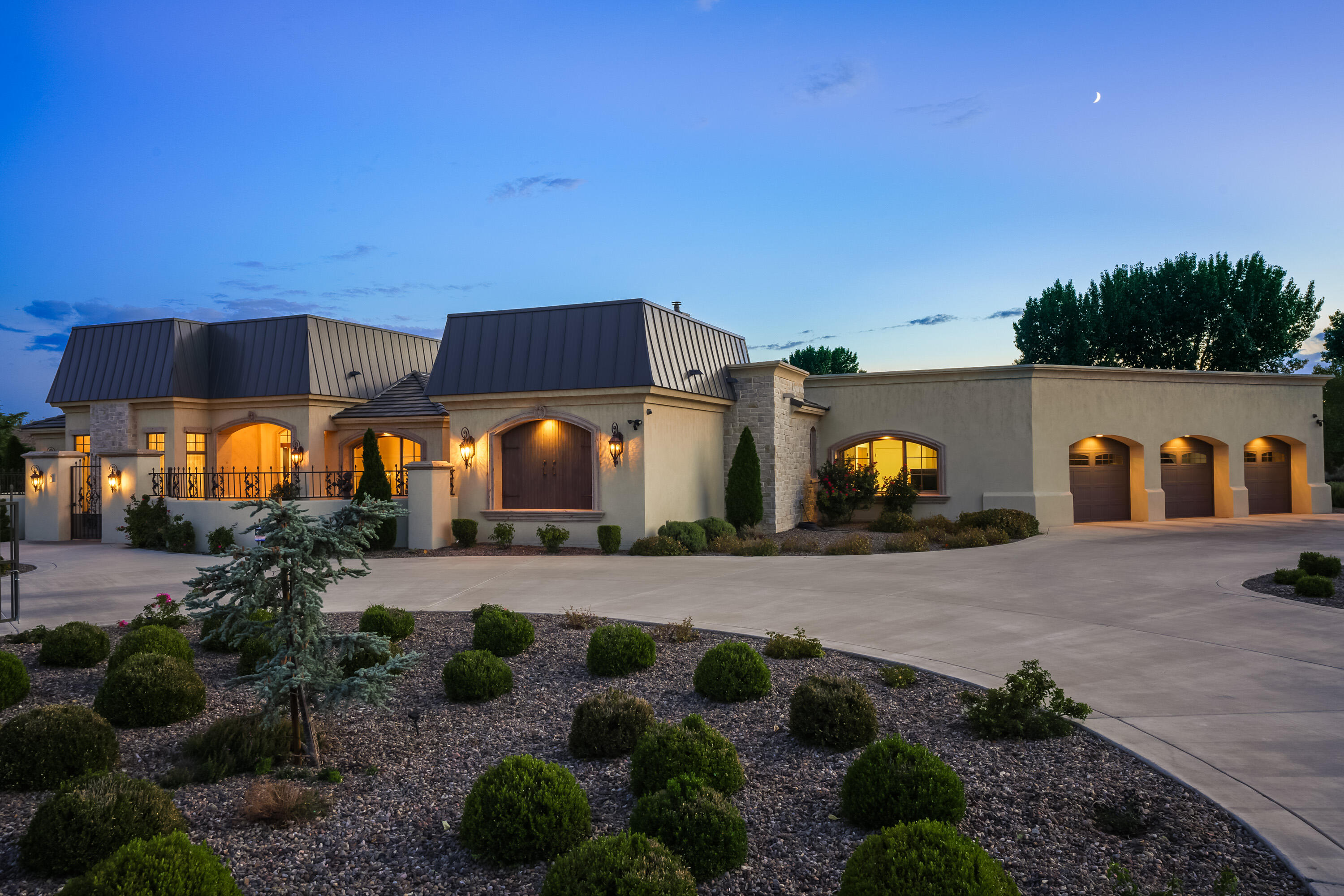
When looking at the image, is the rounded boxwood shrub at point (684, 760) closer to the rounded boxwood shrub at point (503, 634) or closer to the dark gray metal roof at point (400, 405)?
the rounded boxwood shrub at point (503, 634)

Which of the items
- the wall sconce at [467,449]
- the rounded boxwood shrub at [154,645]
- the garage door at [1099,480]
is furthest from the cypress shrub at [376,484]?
the garage door at [1099,480]

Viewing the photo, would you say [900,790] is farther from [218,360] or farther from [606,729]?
[218,360]

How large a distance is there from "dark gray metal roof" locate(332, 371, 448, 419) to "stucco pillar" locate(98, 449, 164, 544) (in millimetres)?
4760

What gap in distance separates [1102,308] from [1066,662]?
33261 millimetres

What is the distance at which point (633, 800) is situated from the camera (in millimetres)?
4738

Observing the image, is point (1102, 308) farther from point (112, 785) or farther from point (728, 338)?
point (112, 785)

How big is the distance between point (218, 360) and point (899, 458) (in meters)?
19.9

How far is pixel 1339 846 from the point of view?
3.97 m

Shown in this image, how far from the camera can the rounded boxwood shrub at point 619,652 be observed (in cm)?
729

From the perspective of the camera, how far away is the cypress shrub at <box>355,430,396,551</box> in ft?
57.8

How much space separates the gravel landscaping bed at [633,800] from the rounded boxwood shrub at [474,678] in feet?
0.32

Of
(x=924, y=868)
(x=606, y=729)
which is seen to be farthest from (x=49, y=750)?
(x=924, y=868)

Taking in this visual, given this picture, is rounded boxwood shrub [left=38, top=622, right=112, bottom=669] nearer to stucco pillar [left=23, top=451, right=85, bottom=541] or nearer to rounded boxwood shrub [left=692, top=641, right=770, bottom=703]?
rounded boxwood shrub [left=692, top=641, right=770, bottom=703]

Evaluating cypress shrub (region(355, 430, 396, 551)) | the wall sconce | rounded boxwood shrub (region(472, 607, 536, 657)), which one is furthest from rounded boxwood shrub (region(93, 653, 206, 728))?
the wall sconce
